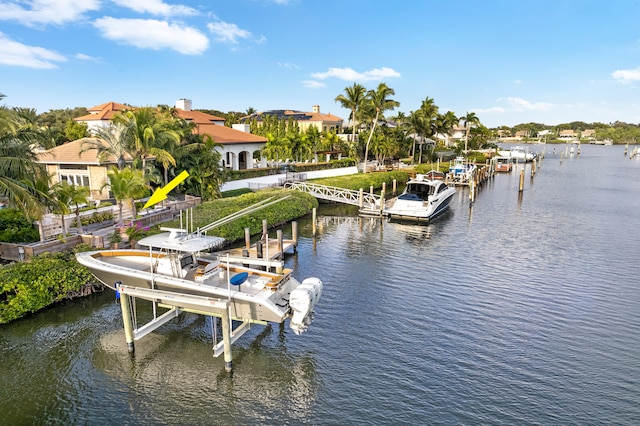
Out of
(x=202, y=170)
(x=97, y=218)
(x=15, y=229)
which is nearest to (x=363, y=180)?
(x=202, y=170)

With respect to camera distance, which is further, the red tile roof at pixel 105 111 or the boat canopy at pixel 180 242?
the red tile roof at pixel 105 111

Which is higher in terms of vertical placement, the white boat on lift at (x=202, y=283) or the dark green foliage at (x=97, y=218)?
the dark green foliage at (x=97, y=218)

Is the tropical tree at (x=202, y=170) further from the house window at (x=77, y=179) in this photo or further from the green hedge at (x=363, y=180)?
the green hedge at (x=363, y=180)

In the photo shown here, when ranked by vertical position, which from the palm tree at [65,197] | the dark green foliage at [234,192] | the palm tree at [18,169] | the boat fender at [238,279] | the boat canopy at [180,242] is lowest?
the boat fender at [238,279]

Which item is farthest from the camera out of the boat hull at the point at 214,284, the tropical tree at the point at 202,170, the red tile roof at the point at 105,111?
the red tile roof at the point at 105,111

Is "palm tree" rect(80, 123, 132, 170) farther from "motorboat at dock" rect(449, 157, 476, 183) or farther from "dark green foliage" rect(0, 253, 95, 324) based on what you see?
"motorboat at dock" rect(449, 157, 476, 183)

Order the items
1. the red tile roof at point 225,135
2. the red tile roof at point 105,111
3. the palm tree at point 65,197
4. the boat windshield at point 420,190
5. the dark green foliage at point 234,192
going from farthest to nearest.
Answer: the red tile roof at point 225,135 → the red tile roof at point 105,111 → the boat windshield at point 420,190 → the dark green foliage at point 234,192 → the palm tree at point 65,197

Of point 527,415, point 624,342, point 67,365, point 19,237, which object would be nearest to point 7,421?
point 67,365

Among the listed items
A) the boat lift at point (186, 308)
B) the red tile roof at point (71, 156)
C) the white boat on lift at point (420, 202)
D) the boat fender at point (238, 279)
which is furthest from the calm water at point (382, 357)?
the red tile roof at point (71, 156)

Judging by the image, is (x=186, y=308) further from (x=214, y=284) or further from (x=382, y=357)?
(x=382, y=357)
